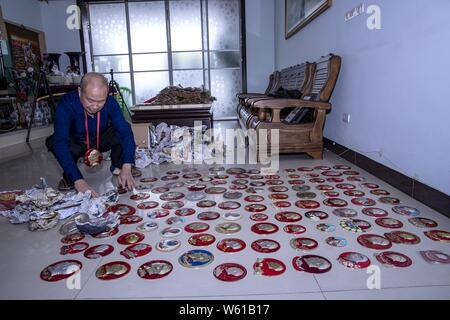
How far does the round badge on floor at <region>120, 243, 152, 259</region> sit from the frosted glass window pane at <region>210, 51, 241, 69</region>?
5915 mm

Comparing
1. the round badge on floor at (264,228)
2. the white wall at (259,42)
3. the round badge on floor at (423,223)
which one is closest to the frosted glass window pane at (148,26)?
the white wall at (259,42)

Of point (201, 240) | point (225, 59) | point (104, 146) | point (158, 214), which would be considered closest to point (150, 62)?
point (225, 59)

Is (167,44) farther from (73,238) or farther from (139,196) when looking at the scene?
(73,238)

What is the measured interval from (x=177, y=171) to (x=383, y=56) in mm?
1718

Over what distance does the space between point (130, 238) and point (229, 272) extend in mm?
540

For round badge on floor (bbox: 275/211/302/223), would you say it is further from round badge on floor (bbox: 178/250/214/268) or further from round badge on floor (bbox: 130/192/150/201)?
round badge on floor (bbox: 130/192/150/201)

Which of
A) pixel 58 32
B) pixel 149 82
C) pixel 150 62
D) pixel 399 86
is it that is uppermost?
pixel 58 32

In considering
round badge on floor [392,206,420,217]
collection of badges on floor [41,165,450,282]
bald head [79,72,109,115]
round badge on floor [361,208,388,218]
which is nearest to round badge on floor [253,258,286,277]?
collection of badges on floor [41,165,450,282]

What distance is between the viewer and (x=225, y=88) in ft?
22.6

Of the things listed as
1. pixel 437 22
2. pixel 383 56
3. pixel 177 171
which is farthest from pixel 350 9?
pixel 177 171

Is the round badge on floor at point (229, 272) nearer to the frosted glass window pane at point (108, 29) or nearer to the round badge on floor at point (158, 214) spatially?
the round badge on floor at point (158, 214)

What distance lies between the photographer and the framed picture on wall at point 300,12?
3.27 metres
